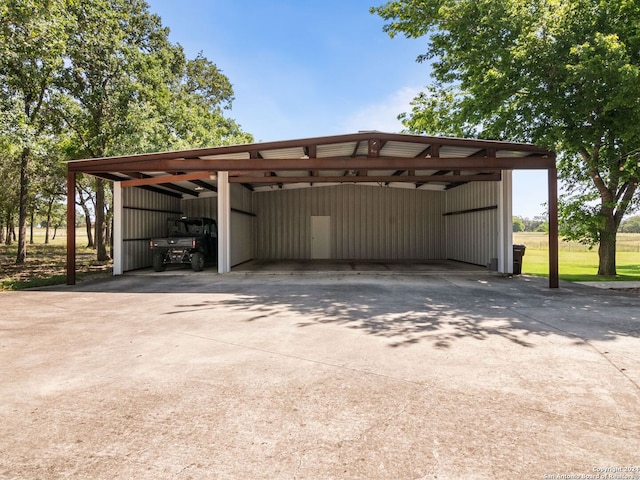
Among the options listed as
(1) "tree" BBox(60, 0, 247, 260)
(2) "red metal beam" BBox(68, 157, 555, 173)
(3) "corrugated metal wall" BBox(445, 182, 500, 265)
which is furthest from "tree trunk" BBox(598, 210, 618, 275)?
(1) "tree" BBox(60, 0, 247, 260)

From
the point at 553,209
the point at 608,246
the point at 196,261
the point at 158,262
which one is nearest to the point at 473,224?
the point at 608,246

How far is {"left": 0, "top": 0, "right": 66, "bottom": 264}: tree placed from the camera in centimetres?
1134

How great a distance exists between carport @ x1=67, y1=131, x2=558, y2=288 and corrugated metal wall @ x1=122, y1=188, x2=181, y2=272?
1.6 inches

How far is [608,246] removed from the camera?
12.3 m

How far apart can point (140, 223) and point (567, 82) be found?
14333mm

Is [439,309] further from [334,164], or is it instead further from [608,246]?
[608,246]

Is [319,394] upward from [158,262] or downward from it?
downward

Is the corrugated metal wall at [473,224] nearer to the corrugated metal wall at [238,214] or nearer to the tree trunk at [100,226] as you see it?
the corrugated metal wall at [238,214]

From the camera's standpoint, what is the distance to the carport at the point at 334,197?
33.7 feet

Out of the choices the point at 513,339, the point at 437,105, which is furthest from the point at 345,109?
the point at 513,339

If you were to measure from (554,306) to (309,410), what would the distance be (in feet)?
20.8

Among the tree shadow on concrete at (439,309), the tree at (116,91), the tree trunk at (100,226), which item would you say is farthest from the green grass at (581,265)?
the tree trunk at (100,226)

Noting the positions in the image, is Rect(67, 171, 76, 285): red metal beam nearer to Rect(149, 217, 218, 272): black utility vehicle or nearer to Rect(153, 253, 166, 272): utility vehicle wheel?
Rect(149, 217, 218, 272): black utility vehicle

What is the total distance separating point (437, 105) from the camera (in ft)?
57.4
